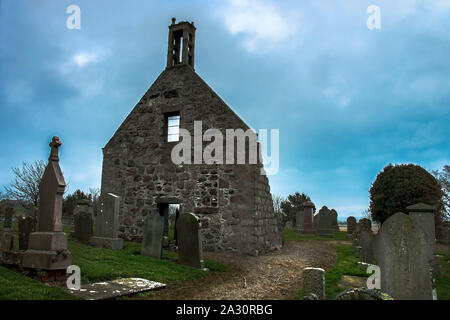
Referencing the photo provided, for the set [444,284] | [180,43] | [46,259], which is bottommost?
[444,284]

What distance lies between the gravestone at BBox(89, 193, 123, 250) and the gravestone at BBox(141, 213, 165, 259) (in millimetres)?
1178

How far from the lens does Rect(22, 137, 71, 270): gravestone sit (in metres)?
5.89

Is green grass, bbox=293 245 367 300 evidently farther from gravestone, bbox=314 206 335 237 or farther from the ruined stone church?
gravestone, bbox=314 206 335 237

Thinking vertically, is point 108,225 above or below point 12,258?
above

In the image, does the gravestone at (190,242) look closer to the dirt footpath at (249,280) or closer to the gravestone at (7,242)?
the dirt footpath at (249,280)

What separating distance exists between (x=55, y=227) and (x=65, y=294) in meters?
1.44

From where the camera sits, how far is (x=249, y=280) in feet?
24.6

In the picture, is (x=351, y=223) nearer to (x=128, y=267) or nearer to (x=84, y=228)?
(x=84, y=228)

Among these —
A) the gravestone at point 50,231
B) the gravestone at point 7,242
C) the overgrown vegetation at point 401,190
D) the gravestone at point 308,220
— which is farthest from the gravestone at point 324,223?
the gravestone at point 7,242

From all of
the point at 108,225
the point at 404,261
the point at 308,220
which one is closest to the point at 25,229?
the point at 108,225

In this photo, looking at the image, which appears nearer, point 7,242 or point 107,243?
point 7,242

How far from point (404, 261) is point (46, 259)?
6.10 metres

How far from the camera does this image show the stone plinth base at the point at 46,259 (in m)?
5.80
